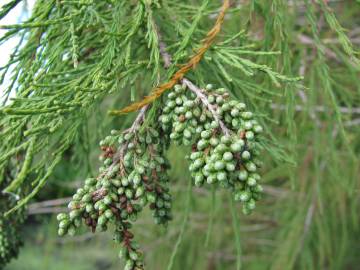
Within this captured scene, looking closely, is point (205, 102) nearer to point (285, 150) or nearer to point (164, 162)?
point (164, 162)

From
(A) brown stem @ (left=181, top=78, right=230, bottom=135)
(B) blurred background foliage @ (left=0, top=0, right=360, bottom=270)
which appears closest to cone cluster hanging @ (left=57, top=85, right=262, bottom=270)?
(A) brown stem @ (left=181, top=78, right=230, bottom=135)

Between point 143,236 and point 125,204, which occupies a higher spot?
point 125,204

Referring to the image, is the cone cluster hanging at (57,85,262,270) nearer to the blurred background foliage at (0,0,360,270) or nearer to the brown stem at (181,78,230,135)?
the brown stem at (181,78,230,135)

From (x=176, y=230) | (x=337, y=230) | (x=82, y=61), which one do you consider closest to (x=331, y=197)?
(x=337, y=230)

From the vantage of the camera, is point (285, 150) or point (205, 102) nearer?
point (205, 102)

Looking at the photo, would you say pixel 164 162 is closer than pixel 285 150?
Yes

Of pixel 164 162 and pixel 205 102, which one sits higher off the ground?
pixel 205 102

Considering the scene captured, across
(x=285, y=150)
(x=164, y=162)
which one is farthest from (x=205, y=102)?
(x=285, y=150)

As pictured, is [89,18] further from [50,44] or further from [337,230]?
[337,230]

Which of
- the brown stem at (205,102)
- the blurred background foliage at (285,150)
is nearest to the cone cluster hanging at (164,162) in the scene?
the brown stem at (205,102)
